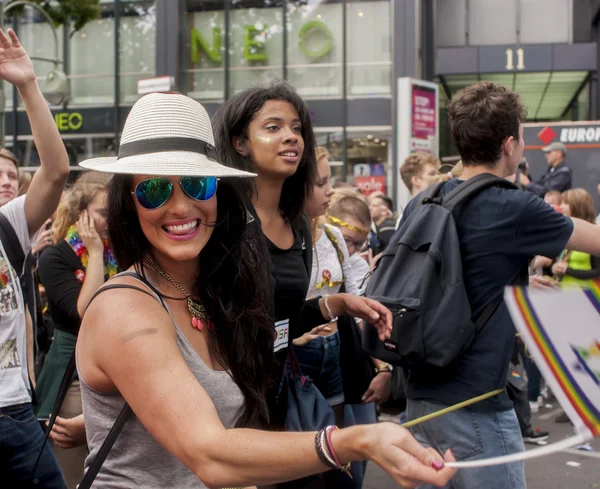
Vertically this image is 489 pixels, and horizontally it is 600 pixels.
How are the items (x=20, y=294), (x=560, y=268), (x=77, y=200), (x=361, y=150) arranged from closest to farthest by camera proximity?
(x=20, y=294) → (x=77, y=200) → (x=560, y=268) → (x=361, y=150)

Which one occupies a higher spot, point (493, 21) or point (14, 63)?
point (493, 21)

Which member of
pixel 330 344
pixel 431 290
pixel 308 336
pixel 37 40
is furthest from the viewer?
pixel 37 40

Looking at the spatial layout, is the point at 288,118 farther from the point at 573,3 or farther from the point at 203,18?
the point at 573,3

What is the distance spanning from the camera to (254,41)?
798 inches

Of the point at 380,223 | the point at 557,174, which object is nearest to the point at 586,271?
the point at 380,223

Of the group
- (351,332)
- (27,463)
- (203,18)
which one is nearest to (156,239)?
(27,463)

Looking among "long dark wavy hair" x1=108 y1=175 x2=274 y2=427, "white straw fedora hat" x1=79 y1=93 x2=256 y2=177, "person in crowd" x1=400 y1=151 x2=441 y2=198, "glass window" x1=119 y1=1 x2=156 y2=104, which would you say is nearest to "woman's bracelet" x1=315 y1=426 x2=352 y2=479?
"long dark wavy hair" x1=108 y1=175 x2=274 y2=427

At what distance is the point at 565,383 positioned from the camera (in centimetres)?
149

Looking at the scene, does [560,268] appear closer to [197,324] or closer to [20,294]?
[20,294]

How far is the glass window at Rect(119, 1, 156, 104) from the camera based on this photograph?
69.1 ft

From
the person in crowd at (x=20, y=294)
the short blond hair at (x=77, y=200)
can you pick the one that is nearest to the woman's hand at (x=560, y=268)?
the short blond hair at (x=77, y=200)

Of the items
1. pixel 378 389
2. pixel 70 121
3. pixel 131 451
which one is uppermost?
pixel 70 121

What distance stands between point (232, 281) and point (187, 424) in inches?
28.0

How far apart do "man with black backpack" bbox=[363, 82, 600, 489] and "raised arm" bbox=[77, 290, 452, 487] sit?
4.05ft
